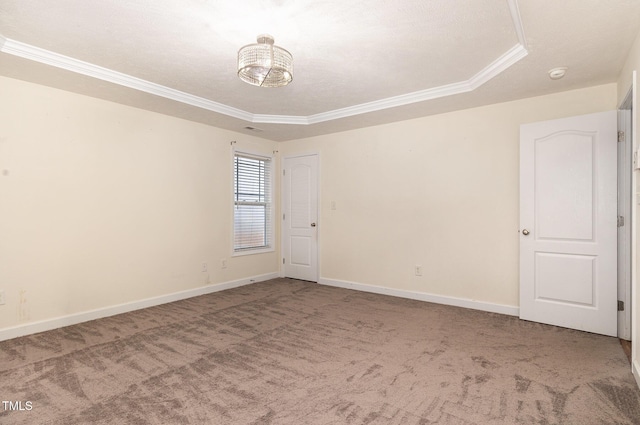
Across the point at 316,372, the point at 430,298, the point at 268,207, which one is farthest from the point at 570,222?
the point at 268,207

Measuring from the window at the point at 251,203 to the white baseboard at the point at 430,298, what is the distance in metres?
1.30

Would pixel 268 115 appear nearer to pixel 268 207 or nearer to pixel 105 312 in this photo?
pixel 268 207

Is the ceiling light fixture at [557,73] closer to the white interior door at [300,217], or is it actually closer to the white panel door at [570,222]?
the white panel door at [570,222]

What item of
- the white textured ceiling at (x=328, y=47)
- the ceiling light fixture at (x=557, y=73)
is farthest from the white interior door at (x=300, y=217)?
the ceiling light fixture at (x=557, y=73)

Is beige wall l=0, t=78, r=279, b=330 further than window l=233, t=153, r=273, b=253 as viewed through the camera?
No

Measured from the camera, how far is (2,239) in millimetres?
2957

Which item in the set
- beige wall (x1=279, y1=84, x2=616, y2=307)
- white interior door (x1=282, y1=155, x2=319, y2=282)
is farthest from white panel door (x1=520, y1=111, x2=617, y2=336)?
white interior door (x1=282, y1=155, x2=319, y2=282)

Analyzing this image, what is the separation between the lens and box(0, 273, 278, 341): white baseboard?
302cm

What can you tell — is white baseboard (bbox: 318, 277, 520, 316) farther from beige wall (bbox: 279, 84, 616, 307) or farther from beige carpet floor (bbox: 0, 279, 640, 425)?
beige carpet floor (bbox: 0, 279, 640, 425)

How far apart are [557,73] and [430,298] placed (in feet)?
9.07

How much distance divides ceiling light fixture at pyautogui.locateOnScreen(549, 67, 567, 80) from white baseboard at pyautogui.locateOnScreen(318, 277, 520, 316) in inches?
92.8

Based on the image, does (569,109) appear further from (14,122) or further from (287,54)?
(14,122)

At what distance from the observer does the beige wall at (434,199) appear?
12.0ft

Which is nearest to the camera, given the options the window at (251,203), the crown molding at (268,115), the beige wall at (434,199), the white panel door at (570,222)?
the crown molding at (268,115)
